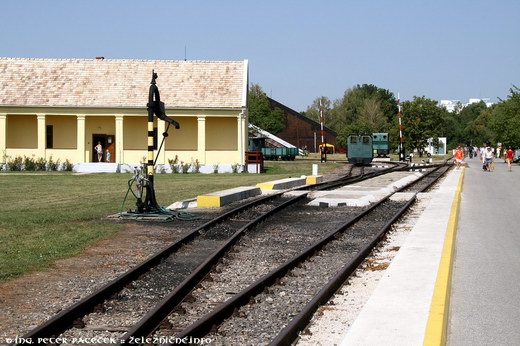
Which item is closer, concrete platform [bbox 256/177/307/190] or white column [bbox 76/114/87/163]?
concrete platform [bbox 256/177/307/190]

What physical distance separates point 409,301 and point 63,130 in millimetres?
42146

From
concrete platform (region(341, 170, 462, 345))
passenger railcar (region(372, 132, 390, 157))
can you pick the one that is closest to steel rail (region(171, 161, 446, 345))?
concrete platform (region(341, 170, 462, 345))

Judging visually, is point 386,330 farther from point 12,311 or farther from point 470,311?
point 12,311

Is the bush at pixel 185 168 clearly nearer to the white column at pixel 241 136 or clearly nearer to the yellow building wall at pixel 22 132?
the white column at pixel 241 136

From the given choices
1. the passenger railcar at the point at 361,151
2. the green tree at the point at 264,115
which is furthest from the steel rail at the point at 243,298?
the green tree at the point at 264,115

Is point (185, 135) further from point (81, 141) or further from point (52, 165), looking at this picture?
point (52, 165)

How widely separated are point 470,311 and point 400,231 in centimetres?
704

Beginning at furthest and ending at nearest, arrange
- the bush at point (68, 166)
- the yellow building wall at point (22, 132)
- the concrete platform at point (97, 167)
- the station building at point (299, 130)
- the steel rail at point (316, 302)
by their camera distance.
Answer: the station building at point (299, 130) < the yellow building wall at point (22, 132) < the bush at point (68, 166) < the concrete platform at point (97, 167) < the steel rail at point (316, 302)

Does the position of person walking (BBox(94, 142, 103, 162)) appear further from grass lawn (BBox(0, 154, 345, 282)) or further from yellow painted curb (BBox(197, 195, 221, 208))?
yellow painted curb (BBox(197, 195, 221, 208))

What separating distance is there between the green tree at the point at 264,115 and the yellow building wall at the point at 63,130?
145 feet

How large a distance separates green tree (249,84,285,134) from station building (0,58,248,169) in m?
41.5

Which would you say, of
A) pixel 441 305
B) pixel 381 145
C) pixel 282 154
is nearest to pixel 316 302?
pixel 441 305

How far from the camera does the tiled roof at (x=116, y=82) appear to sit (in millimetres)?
45875

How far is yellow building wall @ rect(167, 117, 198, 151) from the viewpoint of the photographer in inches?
1849
